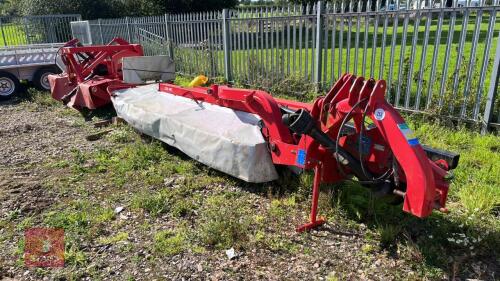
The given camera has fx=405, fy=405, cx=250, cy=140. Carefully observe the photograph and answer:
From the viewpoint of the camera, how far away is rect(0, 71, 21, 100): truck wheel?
33.2ft

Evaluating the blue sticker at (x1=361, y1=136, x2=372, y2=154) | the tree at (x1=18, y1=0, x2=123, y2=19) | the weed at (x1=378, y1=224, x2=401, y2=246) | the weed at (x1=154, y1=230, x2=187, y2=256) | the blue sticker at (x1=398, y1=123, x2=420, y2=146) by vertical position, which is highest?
the tree at (x1=18, y1=0, x2=123, y2=19)

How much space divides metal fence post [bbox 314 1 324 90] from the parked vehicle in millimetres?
7010

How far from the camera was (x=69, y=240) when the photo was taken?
12.0ft

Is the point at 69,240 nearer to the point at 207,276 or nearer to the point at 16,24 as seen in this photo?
the point at 207,276

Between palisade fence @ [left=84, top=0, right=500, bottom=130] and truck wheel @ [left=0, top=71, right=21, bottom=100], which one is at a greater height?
palisade fence @ [left=84, top=0, right=500, bottom=130]

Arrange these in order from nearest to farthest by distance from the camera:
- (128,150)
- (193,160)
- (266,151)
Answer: (266,151)
(193,160)
(128,150)

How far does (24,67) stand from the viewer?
10320 millimetres

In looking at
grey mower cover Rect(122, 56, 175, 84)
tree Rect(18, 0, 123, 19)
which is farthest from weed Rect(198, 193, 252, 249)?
tree Rect(18, 0, 123, 19)

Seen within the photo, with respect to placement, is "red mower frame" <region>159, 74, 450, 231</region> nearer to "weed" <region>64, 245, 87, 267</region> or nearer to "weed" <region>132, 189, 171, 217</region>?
"weed" <region>132, 189, 171, 217</region>

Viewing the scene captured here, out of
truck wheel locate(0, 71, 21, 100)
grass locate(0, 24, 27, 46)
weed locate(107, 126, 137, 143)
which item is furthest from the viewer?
grass locate(0, 24, 27, 46)

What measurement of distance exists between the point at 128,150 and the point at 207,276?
3.13m

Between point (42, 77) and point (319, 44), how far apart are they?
749 cm

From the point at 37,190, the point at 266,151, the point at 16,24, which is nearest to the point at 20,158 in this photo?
the point at 37,190

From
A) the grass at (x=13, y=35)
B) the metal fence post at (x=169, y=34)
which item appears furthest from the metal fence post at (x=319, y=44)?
the grass at (x=13, y=35)
